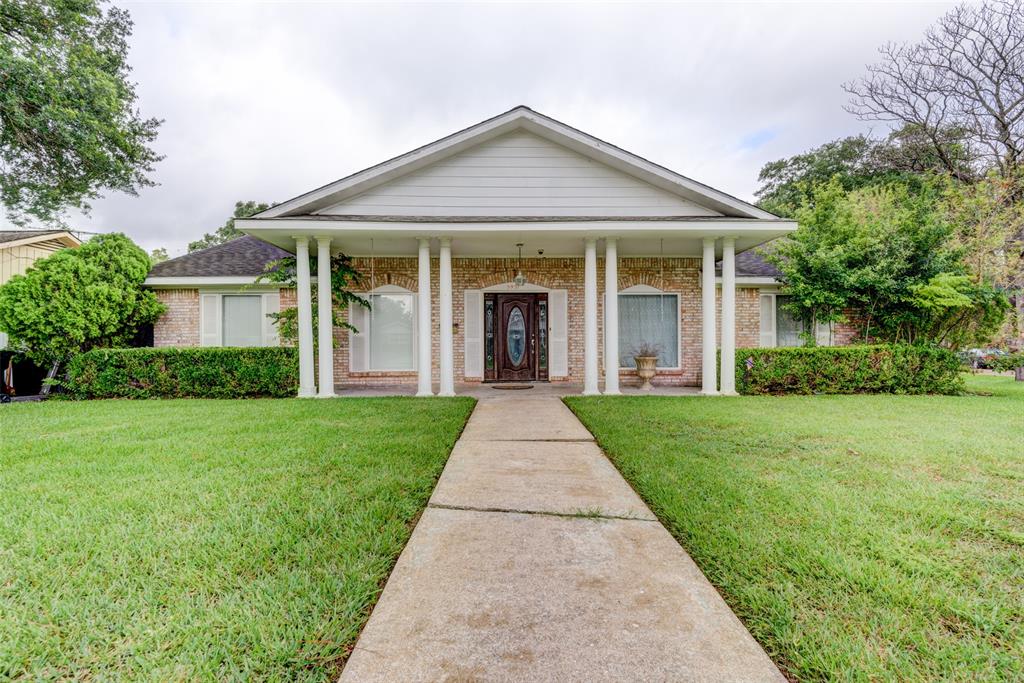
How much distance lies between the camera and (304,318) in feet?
26.6

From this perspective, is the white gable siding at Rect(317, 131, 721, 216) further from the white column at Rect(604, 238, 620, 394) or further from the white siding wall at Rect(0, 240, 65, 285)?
the white siding wall at Rect(0, 240, 65, 285)

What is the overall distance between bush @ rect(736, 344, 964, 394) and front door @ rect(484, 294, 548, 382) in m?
4.26

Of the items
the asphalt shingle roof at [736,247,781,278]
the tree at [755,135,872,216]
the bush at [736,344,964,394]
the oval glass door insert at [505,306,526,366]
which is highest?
the tree at [755,135,872,216]

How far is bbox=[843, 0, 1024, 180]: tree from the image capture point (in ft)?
43.3

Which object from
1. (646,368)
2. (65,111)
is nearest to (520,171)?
(646,368)

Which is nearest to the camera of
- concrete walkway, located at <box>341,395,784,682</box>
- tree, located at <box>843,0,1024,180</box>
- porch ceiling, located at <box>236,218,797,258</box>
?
concrete walkway, located at <box>341,395,784,682</box>

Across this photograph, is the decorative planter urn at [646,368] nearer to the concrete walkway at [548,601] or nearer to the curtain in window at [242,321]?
the concrete walkway at [548,601]

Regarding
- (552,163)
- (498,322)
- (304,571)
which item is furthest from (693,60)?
(304,571)

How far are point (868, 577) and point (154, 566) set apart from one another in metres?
3.36

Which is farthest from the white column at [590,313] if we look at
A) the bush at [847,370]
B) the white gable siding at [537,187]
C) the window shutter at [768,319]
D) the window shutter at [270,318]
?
the window shutter at [270,318]

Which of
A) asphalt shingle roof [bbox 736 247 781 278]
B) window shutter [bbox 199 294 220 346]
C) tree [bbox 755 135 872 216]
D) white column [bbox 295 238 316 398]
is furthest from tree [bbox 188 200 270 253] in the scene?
tree [bbox 755 135 872 216]

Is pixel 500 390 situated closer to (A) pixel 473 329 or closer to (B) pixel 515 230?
(A) pixel 473 329

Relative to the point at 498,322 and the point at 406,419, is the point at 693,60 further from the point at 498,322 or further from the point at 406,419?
the point at 406,419

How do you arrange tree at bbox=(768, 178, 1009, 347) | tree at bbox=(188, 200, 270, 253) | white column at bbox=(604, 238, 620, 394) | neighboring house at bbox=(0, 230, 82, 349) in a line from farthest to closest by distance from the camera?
tree at bbox=(188, 200, 270, 253)
neighboring house at bbox=(0, 230, 82, 349)
tree at bbox=(768, 178, 1009, 347)
white column at bbox=(604, 238, 620, 394)
